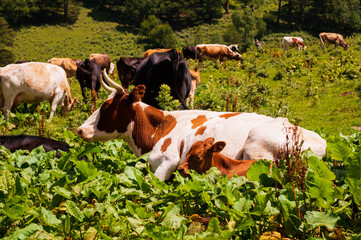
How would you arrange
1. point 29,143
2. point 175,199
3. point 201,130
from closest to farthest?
point 175,199, point 201,130, point 29,143

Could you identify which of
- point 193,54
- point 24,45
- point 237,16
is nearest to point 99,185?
point 193,54

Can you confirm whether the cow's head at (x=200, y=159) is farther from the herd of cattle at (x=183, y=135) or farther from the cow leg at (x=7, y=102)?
the cow leg at (x=7, y=102)

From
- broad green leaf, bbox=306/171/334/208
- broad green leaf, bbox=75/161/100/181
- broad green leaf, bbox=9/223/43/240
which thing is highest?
broad green leaf, bbox=306/171/334/208

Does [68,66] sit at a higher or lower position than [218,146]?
lower

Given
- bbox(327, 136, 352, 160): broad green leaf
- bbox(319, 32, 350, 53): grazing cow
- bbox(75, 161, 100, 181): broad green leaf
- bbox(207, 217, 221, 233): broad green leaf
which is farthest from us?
bbox(319, 32, 350, 53): grazing cow

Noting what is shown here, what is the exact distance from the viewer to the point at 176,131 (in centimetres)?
551

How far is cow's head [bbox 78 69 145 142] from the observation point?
566 centimetres

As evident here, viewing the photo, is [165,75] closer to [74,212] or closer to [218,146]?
[218,146]

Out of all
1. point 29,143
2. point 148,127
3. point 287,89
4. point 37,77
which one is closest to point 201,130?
point 148,127

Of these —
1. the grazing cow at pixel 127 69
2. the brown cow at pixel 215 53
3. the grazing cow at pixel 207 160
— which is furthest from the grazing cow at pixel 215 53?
the grazing cow at pixel 207 160

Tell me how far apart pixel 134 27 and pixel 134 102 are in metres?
79.5

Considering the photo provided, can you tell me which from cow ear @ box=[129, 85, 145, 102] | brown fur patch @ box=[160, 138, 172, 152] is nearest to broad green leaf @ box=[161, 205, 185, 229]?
brown fur patch @ box=[160, 138, 172, 152]

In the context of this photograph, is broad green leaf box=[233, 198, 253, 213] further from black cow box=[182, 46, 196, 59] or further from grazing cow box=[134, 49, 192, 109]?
black cow box=[182, 46, 196, 59]

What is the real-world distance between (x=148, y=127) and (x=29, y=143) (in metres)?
2.16
